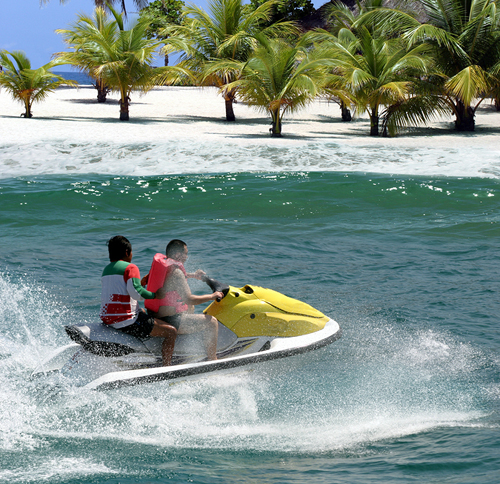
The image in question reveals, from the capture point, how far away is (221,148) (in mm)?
18531

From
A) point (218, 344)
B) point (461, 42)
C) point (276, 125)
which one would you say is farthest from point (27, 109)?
point (218, 344)

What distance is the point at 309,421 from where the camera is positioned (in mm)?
4785

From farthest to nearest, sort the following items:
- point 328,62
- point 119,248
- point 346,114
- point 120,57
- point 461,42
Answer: point 346,114
point 120,57
point 461,42
point 328,62
point 119,248

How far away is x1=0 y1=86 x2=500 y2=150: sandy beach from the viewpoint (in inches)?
790

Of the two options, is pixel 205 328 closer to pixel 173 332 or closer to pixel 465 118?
pixel 173 332

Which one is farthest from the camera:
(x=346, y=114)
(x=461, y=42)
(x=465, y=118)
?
(x=346, y=114)

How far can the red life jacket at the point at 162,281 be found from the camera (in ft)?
16.0

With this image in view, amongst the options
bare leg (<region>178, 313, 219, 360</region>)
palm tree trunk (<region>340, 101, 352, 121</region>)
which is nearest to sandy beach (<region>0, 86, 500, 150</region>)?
palm tree trunk (<region>340, 101, 352, 121</region>)

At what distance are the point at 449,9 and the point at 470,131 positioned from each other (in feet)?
14.3

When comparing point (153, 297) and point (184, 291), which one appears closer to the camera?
point (153, 297)

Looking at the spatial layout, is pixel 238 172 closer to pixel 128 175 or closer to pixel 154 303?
pixel 128 175

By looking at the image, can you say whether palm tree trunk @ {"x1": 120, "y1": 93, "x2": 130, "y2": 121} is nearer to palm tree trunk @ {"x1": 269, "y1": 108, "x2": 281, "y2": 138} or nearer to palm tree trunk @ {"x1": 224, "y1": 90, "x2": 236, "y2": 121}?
palm tree trunk @ {"x1": 224, "y1": 90, "x2": 236, "y2": 121}

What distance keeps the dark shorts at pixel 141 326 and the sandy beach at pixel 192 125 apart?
585 inches

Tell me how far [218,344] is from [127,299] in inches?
36.8
